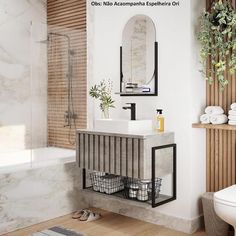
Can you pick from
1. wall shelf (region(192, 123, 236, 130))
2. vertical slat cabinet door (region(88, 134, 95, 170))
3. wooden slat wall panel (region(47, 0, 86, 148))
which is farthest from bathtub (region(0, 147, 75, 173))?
wall shelf (region(192, 123, 236, 130))

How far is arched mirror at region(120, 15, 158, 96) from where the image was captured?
306 centimetres

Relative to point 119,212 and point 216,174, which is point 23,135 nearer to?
point 119,212

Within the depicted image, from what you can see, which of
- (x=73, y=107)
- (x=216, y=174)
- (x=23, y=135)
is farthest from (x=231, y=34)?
(x=23, y=135)

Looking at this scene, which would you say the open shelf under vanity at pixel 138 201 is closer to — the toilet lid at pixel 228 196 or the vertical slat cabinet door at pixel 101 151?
the vertical slat cabinet door at pixel 101 151

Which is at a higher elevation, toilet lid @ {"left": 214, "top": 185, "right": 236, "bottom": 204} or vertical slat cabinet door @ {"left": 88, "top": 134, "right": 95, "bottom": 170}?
vertical slat cabinet door @ {"left": 88, "top": 134, "right": 95, "bottom": 170}

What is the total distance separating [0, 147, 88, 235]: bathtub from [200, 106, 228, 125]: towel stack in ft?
4.51

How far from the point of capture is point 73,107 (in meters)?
3.83

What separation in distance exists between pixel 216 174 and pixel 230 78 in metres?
0.84

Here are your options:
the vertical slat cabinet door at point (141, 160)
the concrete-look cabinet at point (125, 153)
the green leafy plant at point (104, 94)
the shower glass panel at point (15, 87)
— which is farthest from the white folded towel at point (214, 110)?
the shower glass panel at point (15, 87)

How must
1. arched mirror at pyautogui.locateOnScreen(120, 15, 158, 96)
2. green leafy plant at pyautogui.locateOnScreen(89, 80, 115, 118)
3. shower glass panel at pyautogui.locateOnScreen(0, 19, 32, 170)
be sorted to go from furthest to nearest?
shower glass panel at pyautogui.locateOnScreen(0, 19, 32, 170), green leafy plant at pyautogui.locateOnScreen(89, 80, 115, 118), arched mirror at pyautogui.locateOnScreen(120, 15, 158, 96)

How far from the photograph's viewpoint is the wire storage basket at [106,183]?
3.04 metres

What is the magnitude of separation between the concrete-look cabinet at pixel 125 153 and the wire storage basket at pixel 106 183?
176 millimetres

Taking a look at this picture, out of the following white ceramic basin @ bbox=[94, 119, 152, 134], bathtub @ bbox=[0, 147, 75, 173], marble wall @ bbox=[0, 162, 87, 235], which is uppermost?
white ceramic basin @ bbox=[94, 119, 152, 134]

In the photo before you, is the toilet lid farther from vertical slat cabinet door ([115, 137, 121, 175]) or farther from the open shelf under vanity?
vertical slat cabinet door ([115, 137, 121, 175])
